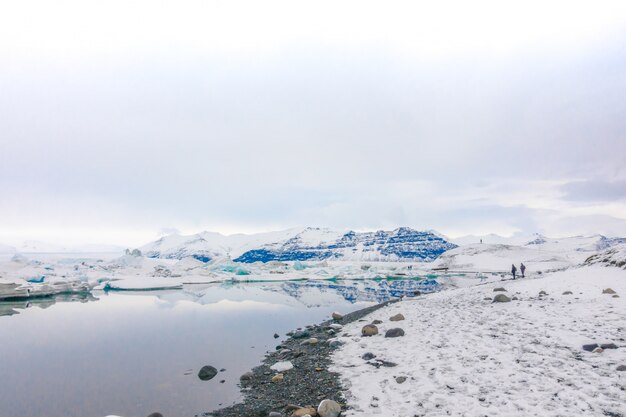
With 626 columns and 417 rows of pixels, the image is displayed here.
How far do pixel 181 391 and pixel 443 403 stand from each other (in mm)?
8056

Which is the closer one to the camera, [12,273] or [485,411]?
[485,411]

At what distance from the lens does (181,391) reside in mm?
11000

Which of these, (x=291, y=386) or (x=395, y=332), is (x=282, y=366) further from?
(x=395, y=332)

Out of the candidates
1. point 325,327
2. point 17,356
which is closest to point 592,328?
point 325,327

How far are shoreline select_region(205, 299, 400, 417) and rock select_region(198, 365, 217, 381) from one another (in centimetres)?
131

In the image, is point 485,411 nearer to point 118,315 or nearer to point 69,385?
point 69,385

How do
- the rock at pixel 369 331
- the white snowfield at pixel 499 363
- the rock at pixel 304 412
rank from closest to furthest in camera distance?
the white snowfield at pixel 499 363, the rock at pixel 304 412, the rock at pixel 369 331

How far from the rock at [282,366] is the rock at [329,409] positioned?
4.63 metres

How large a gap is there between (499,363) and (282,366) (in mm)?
7015

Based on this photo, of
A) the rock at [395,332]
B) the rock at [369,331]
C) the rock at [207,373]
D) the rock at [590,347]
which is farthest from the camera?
the rock at [369,331]

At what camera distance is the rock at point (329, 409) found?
761 cm

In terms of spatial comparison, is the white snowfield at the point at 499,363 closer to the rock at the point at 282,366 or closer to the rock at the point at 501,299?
the rock at the point at 501,299

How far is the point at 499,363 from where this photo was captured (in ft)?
30.2

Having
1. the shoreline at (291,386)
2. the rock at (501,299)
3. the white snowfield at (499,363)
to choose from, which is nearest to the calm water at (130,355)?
the shoreline at (291,386)
